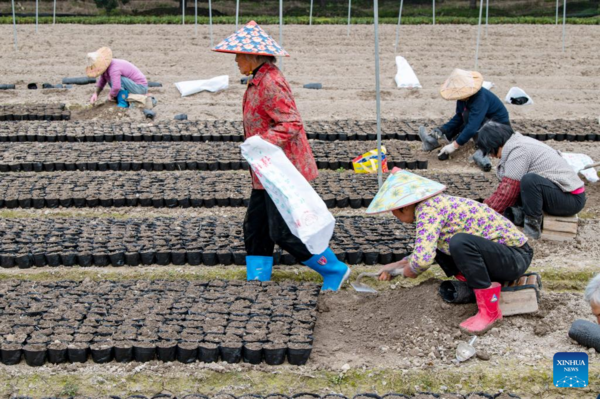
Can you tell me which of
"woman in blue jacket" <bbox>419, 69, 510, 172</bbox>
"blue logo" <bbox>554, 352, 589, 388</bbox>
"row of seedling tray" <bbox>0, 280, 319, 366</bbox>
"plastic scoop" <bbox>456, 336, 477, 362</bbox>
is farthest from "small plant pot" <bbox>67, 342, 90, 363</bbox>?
"woman in blue jacket" <bbox>419, 69, 510, 172</bbox>

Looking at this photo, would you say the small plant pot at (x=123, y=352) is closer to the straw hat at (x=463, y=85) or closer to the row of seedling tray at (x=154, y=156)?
the row of seedling tray at (x=154, y=156)

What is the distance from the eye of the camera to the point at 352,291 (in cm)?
540

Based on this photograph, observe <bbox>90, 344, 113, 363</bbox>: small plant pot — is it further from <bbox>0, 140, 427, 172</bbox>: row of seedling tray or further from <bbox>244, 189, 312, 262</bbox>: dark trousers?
<bbox>0, 140, 427, 172</bbox>: row of seedling tray

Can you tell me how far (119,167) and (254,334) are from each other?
193 inches

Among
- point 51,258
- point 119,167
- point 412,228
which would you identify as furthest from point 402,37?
point 51,258

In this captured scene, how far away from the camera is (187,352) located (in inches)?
172

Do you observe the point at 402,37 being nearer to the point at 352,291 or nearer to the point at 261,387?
the point at 352,291

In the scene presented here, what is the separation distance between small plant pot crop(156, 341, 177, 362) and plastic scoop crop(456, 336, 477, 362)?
170 cm

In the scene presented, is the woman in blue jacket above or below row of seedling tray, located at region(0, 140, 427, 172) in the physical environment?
above

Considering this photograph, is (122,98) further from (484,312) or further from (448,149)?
(484,312)

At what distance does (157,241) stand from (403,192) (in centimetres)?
269

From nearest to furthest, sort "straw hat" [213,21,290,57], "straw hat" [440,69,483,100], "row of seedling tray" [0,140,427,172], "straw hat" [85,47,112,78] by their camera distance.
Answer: "straw hat" [213,21,290,57]
"straw hat" [440,69,483,100]
"row of seedling tray" [0,140,427,172]
"straw hat" [85,47,112,78]

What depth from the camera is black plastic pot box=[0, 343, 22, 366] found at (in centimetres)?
436

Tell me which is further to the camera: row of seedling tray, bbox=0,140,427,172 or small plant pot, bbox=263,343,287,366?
row of seedling tray, bbox=0,140,427,172
